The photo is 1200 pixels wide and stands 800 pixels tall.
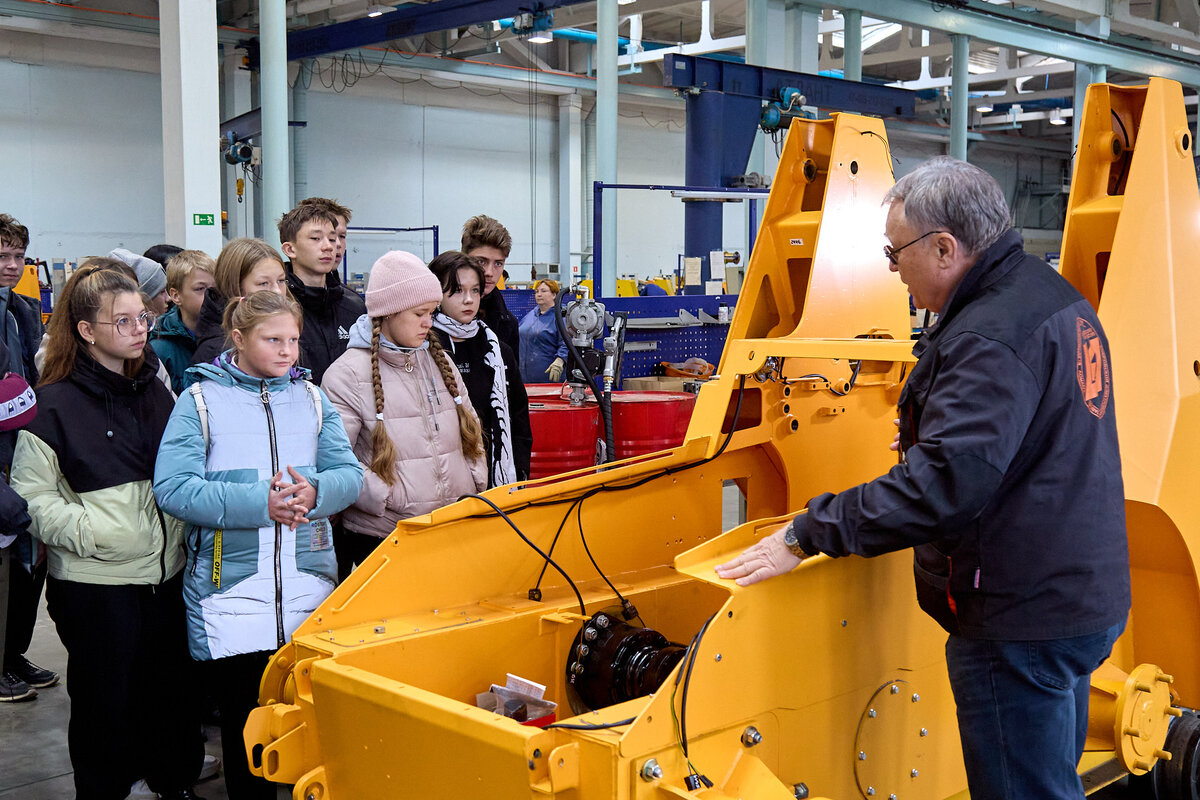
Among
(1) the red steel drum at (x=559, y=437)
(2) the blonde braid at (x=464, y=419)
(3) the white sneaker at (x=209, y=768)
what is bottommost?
(3) the white sneaker at (x=209, y=768)


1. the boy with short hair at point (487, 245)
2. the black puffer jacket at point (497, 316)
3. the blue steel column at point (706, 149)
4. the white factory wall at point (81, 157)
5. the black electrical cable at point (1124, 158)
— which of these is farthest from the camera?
the white factory wall at point (81, 157)

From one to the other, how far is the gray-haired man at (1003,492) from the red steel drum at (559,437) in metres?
2.24

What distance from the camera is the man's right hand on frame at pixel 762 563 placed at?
1988mm

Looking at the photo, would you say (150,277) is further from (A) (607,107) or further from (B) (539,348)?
(A) (607,107)

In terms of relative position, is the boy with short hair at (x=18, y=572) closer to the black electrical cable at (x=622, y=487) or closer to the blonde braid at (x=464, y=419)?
the blonde braid at (x=464, y=419)

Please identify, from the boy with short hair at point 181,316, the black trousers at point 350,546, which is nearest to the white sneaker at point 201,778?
the black trousers at point 350,546

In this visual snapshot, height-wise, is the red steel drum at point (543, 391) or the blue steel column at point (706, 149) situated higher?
the blue steel column at point (706, 149)

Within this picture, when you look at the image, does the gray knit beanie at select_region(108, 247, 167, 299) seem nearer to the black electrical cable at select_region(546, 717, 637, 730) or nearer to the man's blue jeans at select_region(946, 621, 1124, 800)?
the black electrical cable at select_region(546, 717, 637, 730)

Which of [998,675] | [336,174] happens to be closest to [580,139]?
[336,174]

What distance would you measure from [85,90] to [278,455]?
12.6m

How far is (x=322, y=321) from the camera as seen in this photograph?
3.36 meters

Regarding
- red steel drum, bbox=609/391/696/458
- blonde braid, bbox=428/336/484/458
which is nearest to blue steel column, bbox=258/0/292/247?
red steel drum, bbox=609/391/696/458

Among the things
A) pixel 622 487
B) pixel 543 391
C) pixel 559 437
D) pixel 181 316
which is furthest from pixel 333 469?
pixel 543 391

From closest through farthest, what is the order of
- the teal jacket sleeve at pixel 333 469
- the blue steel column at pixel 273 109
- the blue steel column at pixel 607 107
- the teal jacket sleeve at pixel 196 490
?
1. the teal jacket sleeve at pixel 196 490
2. the teal jacket sleeve at pixel 333 469
3. the blue steel column at pixel 273 109
4. the blue steel column at pixel 607 107
